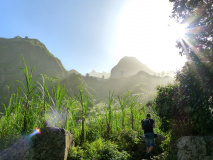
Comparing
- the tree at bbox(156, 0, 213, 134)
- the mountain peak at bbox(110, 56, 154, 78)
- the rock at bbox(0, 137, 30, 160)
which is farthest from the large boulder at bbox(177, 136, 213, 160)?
the mountain peak at bbox(110, 56, 154, 78)

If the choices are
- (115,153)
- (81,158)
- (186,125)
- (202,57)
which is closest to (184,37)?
(202,57)

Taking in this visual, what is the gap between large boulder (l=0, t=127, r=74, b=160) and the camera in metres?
2.89

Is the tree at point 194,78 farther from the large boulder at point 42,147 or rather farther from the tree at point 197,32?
the large boulder at point 42,147

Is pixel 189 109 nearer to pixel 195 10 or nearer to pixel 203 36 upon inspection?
pixel 203 36

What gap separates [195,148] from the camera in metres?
3.92

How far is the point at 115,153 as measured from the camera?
4203 millimetres

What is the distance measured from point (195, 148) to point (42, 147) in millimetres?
4066

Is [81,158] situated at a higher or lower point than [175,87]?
lower

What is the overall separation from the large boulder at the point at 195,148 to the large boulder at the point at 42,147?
3.38 m

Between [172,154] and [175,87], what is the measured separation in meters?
2.34

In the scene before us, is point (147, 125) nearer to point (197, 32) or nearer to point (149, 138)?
point (149, 138)

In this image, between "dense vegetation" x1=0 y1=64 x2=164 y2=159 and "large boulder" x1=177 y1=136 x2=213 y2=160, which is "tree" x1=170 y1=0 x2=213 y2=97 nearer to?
"large boulder" x1=177 y1=136 x2=213 y2=160

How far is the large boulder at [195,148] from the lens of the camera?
3778mm

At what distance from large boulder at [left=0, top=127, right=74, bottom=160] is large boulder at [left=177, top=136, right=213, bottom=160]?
3378mm
